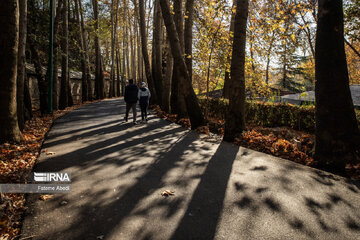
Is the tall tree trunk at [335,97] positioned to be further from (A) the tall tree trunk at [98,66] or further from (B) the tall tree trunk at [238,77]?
(A) the tall tree trunk at [98,66]

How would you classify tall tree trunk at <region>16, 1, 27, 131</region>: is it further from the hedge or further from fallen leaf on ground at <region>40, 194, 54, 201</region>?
the hedge

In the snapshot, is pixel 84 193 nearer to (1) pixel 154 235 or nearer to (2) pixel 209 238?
(1) pixel 154 235

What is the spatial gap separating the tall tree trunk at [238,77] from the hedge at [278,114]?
4411 millimetres

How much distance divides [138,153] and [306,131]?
7932 mm

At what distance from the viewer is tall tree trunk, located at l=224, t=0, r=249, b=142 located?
775 centimetres

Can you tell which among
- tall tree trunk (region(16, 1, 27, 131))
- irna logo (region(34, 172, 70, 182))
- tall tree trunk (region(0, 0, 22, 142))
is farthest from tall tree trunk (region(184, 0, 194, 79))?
irna logo (region(34, 172, 70, 182))

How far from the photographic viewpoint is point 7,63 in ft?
20.8

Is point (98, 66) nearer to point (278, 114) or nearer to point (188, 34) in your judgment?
Answer: point (188, 34)

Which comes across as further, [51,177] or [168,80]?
[168,80]

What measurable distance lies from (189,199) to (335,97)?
3.89 metres

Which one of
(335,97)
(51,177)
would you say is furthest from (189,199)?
(335,97)

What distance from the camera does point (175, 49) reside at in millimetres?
10141

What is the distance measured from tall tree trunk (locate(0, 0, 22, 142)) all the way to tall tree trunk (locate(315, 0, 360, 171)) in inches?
289

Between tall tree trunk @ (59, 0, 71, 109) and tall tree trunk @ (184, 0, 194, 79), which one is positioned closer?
tall tree trunk @ (184, 0, 194, 79)
